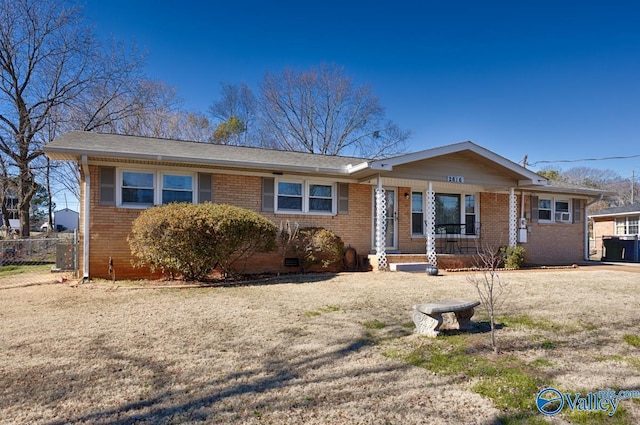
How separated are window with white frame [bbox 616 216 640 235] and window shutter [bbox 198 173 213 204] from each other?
22.9 m

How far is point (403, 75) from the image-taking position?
2312cm

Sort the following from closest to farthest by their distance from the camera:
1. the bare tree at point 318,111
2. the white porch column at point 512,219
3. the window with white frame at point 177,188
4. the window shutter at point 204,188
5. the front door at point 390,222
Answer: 1. the window with white frame at point 177,188
2. the window shutter at point 204,188
3. the front door at point 390,222
4. the white porch column at point 512,219
5. the bare tree at point 318,111

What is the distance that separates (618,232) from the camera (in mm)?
21938

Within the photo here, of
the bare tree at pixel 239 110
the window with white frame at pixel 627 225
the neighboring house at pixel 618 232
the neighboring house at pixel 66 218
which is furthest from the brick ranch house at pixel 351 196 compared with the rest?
the neighboring house at pixel 66 218

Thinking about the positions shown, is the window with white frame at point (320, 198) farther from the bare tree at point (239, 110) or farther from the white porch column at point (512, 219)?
the bare tree at point (239, 110)

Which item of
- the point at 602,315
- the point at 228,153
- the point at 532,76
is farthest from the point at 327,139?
the point at 602,315

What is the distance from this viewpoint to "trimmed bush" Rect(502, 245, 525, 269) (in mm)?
12023

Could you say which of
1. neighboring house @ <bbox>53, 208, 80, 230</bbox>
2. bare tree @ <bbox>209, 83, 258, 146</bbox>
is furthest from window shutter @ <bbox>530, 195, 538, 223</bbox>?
neighboring house @ <bbox>53, 208, 80, 230</bbox>

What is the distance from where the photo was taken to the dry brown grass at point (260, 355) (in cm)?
285

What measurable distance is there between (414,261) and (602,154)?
25.3m

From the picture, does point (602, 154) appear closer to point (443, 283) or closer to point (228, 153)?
point (443, 283)

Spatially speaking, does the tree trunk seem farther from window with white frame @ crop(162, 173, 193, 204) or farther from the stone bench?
the stone bench

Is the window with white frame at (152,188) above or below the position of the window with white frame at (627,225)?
above

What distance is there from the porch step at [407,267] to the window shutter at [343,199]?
7.13 ft
